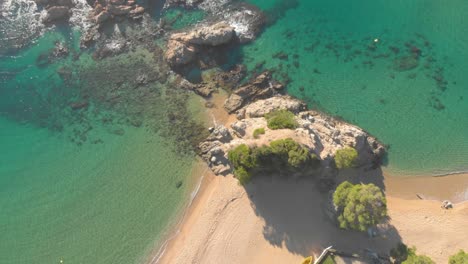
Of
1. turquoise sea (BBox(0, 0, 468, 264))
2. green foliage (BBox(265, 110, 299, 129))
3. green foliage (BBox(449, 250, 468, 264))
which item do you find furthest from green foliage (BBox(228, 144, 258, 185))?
green foliage (BBox(449, 250, 468, 264))

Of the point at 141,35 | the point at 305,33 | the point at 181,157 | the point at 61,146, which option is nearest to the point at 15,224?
the point at 61,146

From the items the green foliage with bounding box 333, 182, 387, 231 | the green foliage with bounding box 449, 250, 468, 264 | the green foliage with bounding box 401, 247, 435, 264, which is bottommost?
the green foliage with bounding box 401, 247, 435, 264

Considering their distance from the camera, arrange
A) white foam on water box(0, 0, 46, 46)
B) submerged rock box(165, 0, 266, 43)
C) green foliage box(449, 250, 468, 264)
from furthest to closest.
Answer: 1. white foam on water box(0, 0, 46, 46)
2. submerged rock box(165, 0, 266, 43)
3. green foliage box(449, 250, 468, 264)

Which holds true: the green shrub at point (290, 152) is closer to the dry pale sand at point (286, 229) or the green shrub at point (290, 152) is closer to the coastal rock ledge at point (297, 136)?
the coastal rock ledge at point (297, 136)

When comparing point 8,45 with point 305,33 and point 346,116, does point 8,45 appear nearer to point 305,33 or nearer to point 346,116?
point 305,33

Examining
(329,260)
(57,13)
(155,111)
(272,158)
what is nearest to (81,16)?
(57,13)

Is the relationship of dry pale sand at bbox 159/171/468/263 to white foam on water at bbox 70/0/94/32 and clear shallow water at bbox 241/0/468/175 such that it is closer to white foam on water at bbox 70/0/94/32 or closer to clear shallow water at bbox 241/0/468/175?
clear shallow water at bbox 241/0/468/175

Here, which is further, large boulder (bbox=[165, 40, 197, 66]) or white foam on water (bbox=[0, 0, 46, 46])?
white foam on water (bbox=[0, 0, 46, 46])
